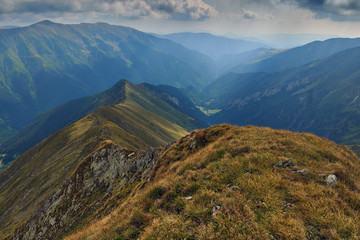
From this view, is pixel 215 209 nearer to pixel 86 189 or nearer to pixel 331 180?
pixel 331 180

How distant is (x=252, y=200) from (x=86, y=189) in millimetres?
47294

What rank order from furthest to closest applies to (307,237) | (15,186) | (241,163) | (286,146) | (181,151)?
(15,186), (181,151), (286,146), (241,163), (307,237)

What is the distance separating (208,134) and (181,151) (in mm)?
3701

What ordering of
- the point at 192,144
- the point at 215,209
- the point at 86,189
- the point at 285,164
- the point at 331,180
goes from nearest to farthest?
1. the point at 215,209
2. the point at 331,180
3. the point at 285,164
4. the point at 192,144
5. the point at 86,189

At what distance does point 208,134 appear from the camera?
21.6 meters

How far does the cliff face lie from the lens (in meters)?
38.8

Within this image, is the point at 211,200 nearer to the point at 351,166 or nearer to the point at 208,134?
the point at 351,166

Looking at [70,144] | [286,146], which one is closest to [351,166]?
[286,146]

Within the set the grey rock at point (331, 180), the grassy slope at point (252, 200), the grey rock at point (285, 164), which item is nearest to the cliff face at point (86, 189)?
the grassy slope at point (252, 200)

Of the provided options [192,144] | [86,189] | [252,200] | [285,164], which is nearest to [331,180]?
[285,164]

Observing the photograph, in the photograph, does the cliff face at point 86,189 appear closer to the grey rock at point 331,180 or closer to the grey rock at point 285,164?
the grey rock at point 285,164

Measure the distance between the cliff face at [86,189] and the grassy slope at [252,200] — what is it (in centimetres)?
2597

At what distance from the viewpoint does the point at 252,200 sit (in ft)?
32.3

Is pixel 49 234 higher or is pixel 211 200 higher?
pixel 211 200
